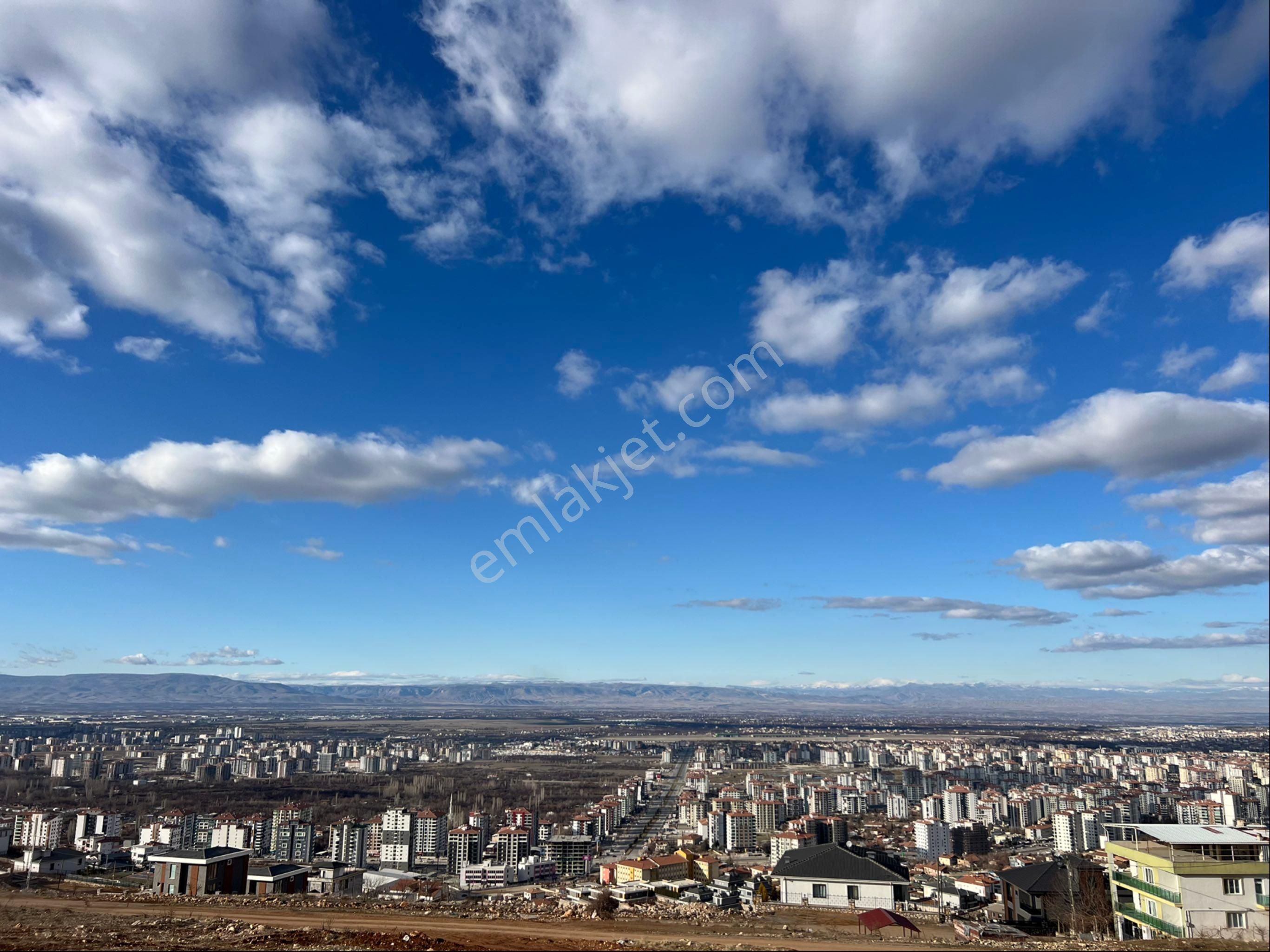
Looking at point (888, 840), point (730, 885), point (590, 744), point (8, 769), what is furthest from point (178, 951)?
point (590, 744)

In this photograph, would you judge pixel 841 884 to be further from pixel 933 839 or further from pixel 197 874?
pixel 933 839

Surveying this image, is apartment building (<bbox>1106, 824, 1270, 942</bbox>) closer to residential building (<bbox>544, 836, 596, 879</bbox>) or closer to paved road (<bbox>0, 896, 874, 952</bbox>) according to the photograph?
paved road (<bbox>0, 896, 874, 952</bbox>)

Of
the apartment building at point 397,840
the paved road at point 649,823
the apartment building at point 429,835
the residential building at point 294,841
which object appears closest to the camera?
the apartment building at point 397,840

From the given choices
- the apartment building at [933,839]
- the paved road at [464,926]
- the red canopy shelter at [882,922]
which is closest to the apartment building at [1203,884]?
the red canopy shelter at [882,922]

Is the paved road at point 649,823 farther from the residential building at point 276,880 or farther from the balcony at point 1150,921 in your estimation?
the balcony at point 1150,921

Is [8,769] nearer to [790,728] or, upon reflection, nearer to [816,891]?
[816,891]
